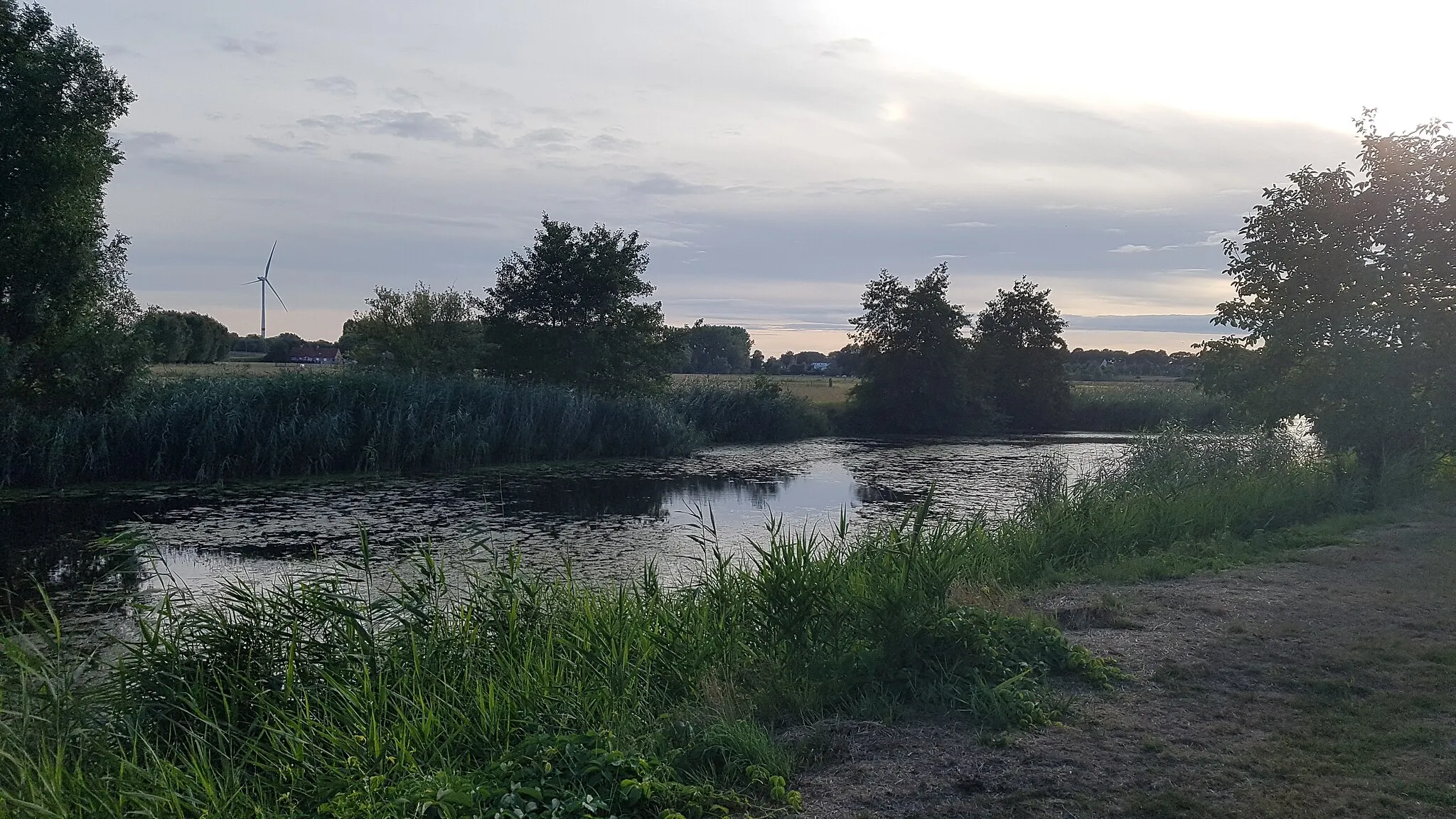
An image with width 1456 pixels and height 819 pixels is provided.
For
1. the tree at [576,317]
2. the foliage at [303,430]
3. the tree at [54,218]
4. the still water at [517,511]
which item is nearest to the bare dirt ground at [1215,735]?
the still water at [517,511]

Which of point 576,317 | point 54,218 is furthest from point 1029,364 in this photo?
point 54,218

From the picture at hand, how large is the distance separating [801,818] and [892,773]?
1.85 ft

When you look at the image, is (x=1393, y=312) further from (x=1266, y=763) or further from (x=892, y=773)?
(x=892, y=773)

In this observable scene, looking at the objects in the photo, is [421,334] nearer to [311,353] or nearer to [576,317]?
[576,317]

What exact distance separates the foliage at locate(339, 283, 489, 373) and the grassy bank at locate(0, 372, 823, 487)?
4397mm

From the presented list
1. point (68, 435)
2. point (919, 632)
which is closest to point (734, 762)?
point (919, 632)

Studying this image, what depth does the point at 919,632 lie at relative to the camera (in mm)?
5121

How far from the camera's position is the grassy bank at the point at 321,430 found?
16953 millimetres

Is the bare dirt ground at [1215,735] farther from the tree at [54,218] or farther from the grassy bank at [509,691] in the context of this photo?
the tree at [54,218]

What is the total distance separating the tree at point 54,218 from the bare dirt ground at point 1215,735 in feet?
57.3

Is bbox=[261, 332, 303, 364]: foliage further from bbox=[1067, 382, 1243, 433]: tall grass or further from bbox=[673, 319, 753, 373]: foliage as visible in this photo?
bbox=[1067, 382, 1243, 433]: tall grass

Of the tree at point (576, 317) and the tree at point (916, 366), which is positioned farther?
the tree at point (916, 366)

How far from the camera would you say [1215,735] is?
14.4 feet

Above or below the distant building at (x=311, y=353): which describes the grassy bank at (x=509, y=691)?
below
